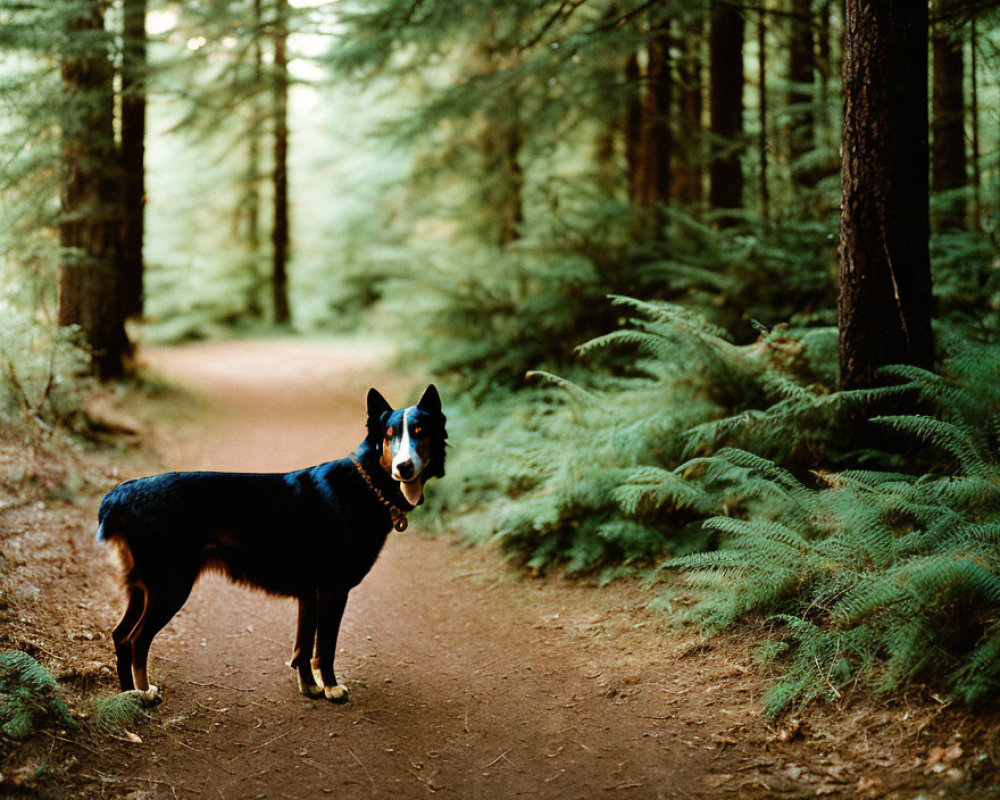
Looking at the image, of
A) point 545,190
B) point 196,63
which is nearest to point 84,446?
point 196,63

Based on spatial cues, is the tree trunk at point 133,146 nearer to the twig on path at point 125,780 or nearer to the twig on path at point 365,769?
the twig on path at point 125,780

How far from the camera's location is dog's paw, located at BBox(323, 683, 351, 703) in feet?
14.5

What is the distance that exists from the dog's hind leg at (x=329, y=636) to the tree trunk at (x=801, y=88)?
28.7 ft

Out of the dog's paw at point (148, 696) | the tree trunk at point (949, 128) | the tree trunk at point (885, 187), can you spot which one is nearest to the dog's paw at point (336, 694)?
the dog's paw at point (148, 696)

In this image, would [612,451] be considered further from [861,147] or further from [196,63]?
[196,63]

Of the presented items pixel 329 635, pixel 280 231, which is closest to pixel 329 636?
pixel 329 635

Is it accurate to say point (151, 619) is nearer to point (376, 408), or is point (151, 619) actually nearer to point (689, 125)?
point (376, 408)

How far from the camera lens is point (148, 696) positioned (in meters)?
4.21

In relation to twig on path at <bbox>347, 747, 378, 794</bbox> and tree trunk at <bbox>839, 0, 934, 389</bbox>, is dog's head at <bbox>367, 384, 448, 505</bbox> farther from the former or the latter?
tree trunk at <bbox>839, 0, 934, 389</bbox>

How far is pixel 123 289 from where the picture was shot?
36.4 feet

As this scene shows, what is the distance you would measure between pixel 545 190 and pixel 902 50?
6135 mm

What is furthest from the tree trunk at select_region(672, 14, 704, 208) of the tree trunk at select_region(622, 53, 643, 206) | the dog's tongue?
the dog's tongue

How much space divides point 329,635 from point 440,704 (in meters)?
0.79

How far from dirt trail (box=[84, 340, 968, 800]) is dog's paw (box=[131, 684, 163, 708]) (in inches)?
4.1
